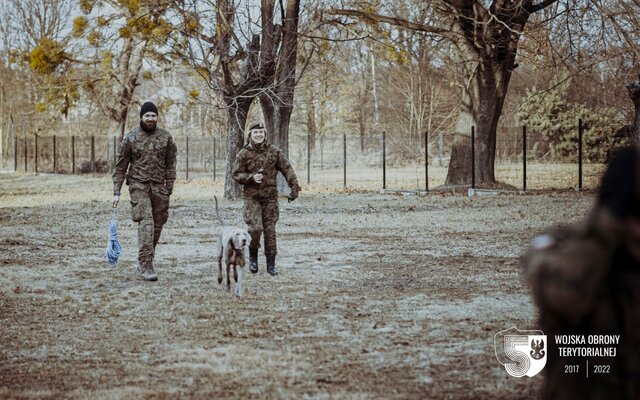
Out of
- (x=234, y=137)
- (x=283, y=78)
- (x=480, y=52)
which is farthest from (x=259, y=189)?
(x=480, y=52)

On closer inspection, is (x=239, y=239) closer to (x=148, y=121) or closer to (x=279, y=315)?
(x=279, y=315)

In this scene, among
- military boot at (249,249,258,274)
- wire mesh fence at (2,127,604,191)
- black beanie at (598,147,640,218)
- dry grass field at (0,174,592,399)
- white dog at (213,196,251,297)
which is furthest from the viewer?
wire mesh fence at (2,127,604,191)

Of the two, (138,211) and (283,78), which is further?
(283,78)

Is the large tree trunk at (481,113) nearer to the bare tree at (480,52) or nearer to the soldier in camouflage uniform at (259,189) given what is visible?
the bare tree at (480,52)

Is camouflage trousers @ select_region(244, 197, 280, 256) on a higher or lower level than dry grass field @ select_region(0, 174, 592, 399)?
higher

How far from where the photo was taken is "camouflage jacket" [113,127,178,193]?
10.0 meters

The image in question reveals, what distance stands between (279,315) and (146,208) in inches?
115

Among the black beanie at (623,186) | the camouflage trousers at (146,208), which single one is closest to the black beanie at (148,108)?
the camouflage trousers at (146,208)

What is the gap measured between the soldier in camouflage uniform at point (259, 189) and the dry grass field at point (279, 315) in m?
0.39

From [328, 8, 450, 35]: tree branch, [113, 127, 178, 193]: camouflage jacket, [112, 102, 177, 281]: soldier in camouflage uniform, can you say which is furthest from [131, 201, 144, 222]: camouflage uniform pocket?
[328, 8, 450, 35]: tree branch

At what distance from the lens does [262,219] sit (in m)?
10.4

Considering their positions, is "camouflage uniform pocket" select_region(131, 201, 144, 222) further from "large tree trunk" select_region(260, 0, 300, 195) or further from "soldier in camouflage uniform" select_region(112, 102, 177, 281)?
"large tree trunk" select_region(260, 0, 300, 195)

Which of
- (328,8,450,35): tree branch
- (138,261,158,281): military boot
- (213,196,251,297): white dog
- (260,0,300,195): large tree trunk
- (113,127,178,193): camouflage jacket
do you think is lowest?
(138,261,158,281): military boot

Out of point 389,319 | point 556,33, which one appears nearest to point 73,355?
point 389,319
